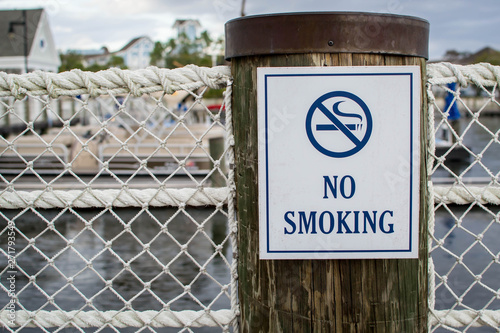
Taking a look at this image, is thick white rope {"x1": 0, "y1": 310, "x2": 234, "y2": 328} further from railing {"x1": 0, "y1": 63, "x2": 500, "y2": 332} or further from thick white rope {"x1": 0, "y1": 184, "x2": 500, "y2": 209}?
thick white rope {"x1": 0, "y1": 184, "x2": 500, "y2": 209}

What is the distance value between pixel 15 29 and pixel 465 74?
1205 inches

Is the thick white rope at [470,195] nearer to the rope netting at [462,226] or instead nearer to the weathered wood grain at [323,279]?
the rope netting at [462,226]

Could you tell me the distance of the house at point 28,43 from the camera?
87.4ft

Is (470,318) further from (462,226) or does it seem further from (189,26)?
(189,26)

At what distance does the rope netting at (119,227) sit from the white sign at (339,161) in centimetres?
23

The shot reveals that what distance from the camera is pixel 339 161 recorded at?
153 cm

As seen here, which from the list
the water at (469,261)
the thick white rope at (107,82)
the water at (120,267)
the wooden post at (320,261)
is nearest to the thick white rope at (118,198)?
the wooden post at (320,261)

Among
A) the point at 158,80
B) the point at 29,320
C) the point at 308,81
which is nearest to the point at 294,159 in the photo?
the point at 308,81

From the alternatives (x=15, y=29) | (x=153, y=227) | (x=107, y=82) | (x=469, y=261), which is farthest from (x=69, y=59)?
(x=107, y=82)

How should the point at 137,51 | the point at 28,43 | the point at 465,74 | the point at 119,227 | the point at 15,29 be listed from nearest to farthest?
the point at 465,74 < the point at 119,227 < the point at 15,29 < the point at 28,43 < the point at 137,51

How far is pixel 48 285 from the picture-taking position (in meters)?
5.51

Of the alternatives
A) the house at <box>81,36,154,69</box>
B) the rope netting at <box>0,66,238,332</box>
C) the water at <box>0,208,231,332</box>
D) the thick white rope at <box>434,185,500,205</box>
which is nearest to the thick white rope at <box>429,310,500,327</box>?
the thick white rope at <box>434,185,500,205</box>

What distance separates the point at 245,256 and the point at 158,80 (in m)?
0.69

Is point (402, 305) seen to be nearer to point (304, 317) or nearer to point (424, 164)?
point (304, 317)
